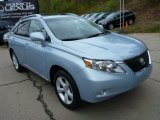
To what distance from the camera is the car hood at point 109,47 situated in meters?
4.21

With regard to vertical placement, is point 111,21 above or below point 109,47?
below

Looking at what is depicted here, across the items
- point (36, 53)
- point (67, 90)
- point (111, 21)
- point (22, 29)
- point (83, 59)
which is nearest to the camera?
point (83, 59)

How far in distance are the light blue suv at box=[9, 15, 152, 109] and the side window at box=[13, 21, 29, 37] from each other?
32 cm

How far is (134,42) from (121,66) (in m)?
0.96

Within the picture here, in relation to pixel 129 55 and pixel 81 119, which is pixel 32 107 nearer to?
pixel 81 119

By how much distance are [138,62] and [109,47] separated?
55 centimetres

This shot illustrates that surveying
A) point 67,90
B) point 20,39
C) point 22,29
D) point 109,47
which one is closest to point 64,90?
point 67,90

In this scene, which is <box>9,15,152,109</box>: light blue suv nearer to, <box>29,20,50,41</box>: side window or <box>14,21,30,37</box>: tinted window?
<box>29,20,50,41</box>: side window

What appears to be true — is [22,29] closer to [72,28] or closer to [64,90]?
[72,28]

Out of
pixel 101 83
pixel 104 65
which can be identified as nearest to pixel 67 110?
pixel 101 83

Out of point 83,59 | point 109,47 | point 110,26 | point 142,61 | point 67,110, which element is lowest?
point 67,110

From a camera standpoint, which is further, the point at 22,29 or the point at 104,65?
the point at 22,29

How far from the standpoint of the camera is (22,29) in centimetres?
675

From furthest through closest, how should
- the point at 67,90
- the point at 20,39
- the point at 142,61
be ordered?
the point at 20,39
the point at 67,90
the point at 142,61
